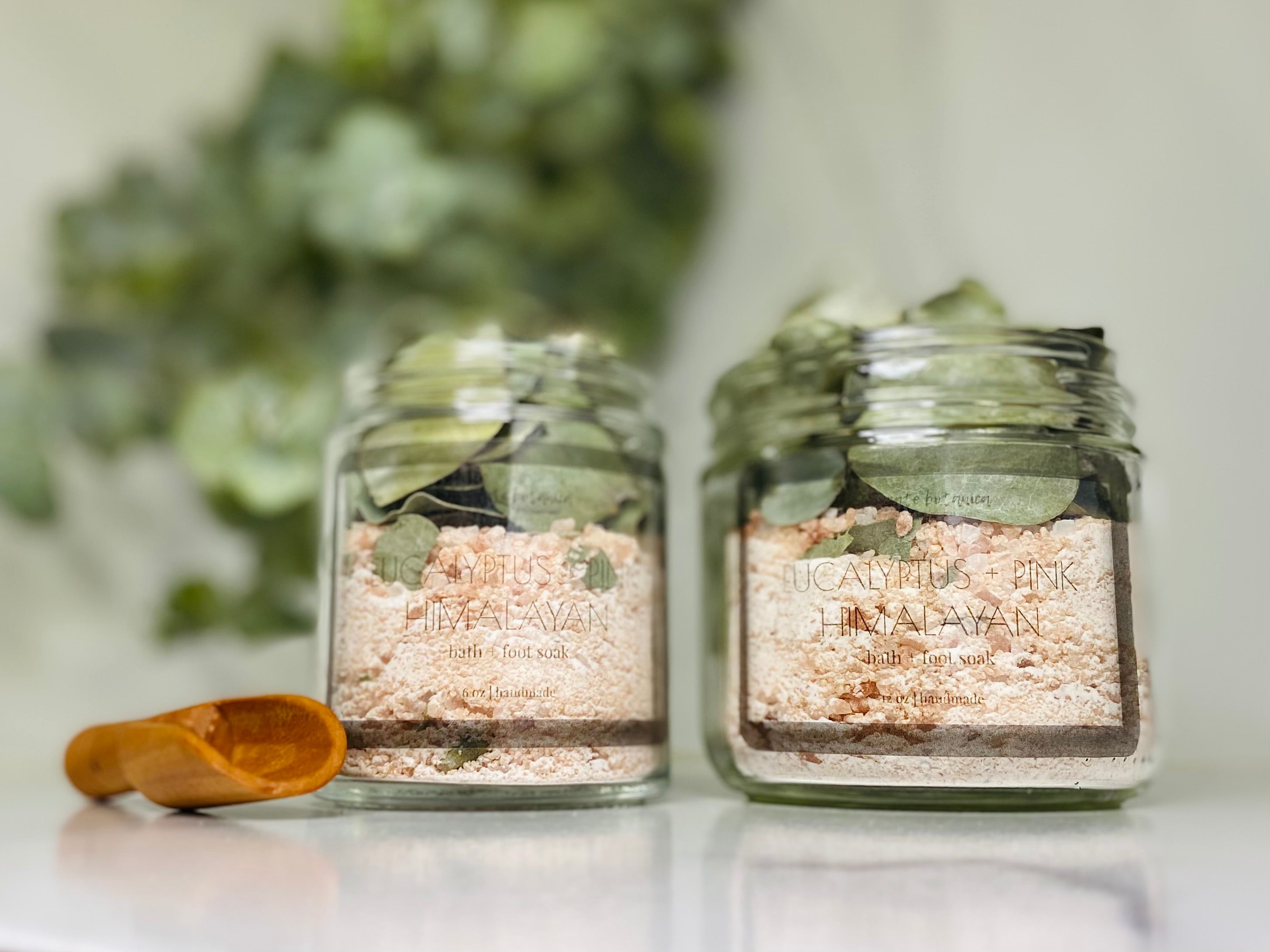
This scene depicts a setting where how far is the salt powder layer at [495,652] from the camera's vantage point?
0.51m

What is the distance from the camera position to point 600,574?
54cm

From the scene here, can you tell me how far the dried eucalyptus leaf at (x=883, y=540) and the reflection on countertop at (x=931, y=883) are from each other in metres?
0.12

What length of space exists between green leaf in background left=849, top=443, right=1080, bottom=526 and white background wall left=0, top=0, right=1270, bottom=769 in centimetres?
8

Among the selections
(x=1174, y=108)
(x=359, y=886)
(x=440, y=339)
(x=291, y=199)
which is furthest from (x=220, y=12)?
(x=359, y=886)

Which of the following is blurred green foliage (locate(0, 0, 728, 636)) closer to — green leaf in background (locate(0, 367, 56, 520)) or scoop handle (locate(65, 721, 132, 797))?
green leaf in background (locate(0, 367, 56, 520))

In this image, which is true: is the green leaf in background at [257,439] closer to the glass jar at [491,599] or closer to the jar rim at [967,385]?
the glass jar at [491,599]

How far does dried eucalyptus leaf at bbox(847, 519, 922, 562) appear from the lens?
1.62 feet

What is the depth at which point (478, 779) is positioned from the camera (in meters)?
0.50

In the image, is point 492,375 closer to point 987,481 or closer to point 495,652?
point 495,652

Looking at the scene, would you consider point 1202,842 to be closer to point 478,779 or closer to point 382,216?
point 478,779

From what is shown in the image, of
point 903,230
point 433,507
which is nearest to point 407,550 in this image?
point 433,507

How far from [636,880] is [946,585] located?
0.66ft

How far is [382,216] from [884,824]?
2.25 ft

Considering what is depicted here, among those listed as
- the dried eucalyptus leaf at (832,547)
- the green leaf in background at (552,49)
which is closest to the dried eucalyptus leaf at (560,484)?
the dried eucalyptus leaf at (832,547)
